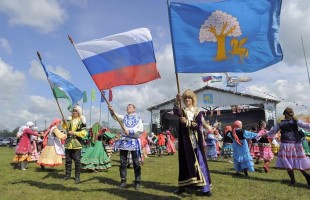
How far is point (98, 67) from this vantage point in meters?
7.23

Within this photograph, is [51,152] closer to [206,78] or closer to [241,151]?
[241,151]

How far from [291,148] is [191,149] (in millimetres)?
3502

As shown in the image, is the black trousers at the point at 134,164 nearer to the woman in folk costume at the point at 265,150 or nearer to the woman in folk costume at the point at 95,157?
the woman in folk costume at the point at 95,157

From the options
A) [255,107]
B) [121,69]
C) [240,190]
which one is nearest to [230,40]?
[121,69]

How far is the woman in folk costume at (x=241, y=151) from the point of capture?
995cm

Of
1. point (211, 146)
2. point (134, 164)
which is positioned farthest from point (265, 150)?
point (211, 146)

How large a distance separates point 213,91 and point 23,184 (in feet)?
95.5

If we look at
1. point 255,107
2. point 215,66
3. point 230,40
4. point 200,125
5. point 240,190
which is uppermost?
point 255,107

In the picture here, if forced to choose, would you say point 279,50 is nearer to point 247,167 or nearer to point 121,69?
point 121,69

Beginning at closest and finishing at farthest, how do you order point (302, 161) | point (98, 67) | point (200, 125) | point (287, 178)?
point (200, 125), point (98, 67), point (302, 161), point (287, 178)

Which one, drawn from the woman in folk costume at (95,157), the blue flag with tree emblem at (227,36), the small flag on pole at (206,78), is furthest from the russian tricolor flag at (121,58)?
the small flag on pole at (206,78)

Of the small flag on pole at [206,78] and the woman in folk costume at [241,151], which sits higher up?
the small flag on pole at [206,78]

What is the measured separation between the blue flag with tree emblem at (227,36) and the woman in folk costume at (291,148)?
3.24 meters

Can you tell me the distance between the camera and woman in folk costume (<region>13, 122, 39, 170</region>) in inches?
483
